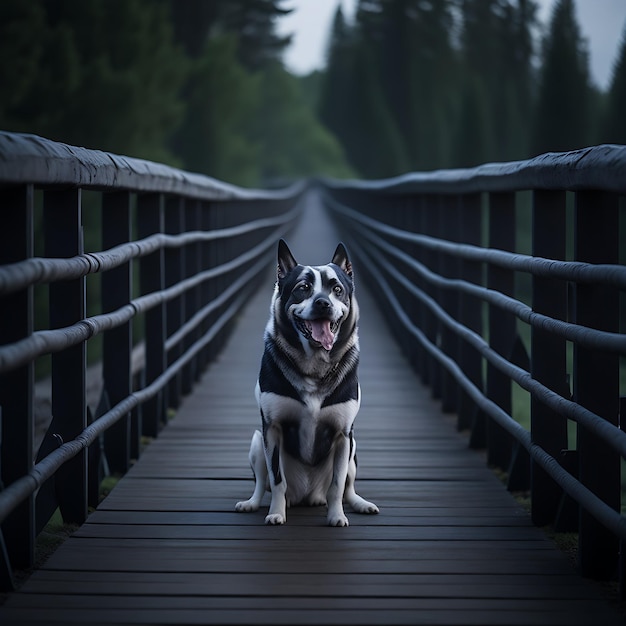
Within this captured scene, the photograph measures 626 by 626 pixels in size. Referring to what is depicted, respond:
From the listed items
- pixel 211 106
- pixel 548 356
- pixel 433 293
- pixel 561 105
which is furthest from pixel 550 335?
pixel 561 105

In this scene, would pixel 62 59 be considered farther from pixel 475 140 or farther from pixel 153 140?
pixel 475 140

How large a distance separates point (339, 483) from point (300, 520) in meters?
0.21

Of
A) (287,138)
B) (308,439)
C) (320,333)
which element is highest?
(287,138)

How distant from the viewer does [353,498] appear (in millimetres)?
4984

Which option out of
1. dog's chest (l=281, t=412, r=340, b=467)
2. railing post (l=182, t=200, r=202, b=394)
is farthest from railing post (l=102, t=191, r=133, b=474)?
railing post (l=182, t=200, r=202, b=394)

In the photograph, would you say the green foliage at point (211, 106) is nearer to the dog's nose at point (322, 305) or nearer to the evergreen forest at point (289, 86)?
the evergreen forest at point (289, 86)

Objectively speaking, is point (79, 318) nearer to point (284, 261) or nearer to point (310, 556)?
point (284, 261)

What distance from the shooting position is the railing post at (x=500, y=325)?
575cm

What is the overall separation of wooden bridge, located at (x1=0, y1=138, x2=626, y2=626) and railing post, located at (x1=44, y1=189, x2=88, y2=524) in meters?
0.02

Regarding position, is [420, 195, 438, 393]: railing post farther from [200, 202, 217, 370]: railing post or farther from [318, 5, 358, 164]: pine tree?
[318, 5, 358, 164]: pine tree

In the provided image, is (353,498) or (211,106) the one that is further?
(211,106)

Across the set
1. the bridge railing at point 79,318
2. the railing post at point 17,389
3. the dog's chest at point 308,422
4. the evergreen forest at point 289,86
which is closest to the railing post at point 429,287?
the bridge railing at point 79,318

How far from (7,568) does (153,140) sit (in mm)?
35106

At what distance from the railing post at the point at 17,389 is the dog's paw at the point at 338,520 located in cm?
119
